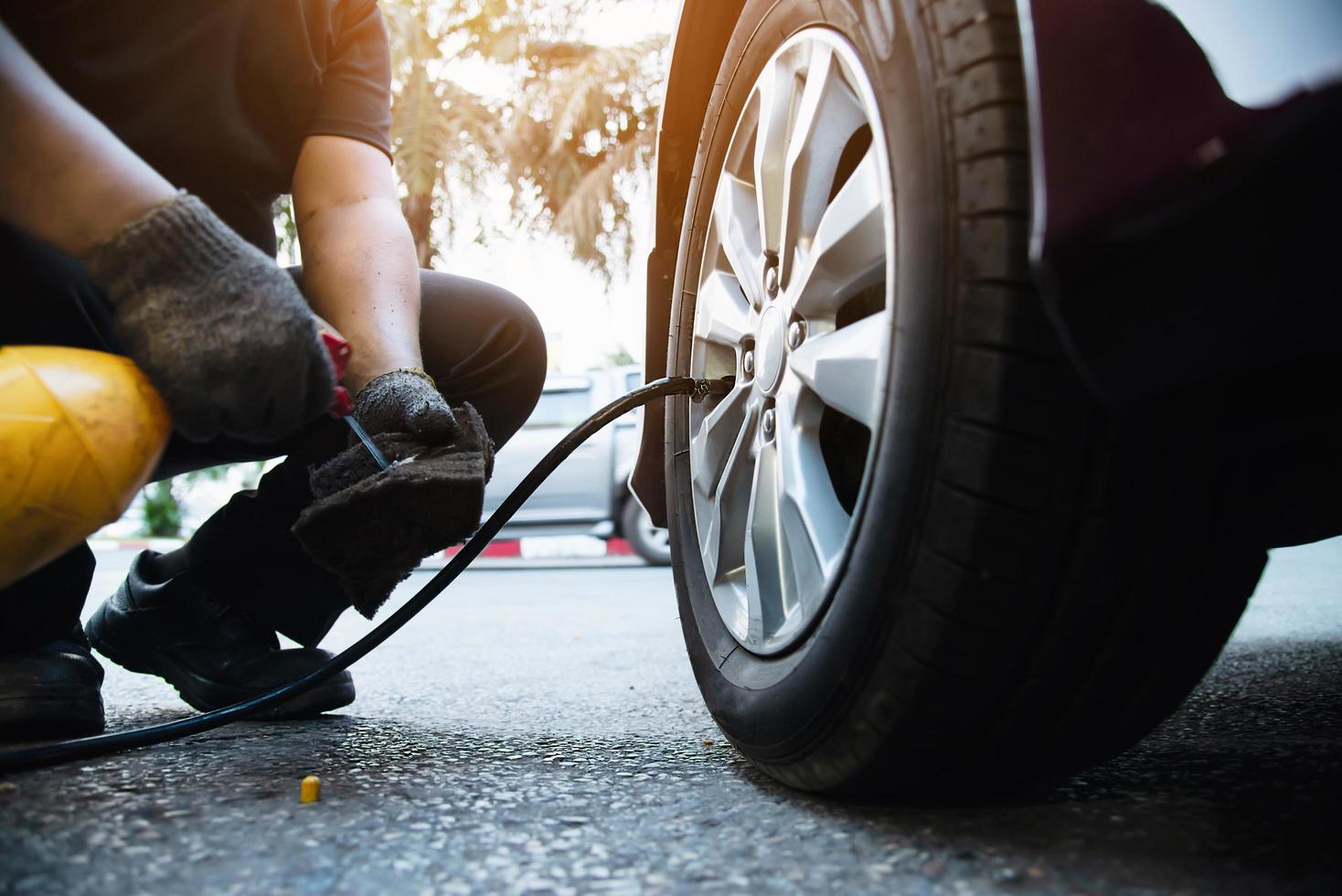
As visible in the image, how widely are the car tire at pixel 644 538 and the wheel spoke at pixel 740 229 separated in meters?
5.63

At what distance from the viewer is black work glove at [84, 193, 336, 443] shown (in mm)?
932

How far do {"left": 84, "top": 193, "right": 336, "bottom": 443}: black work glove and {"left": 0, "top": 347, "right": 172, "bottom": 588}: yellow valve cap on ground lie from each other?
0.04 m

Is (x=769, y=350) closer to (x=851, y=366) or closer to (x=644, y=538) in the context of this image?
(x=851, y=366)

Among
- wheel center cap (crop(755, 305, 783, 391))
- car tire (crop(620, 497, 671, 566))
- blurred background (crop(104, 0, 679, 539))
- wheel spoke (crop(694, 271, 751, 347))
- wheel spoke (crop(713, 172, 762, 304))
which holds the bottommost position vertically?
car tire (crop(620, 497, 671, 566))

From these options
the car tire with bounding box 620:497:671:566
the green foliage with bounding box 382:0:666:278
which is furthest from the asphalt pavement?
the green foliage with bounding box 382:0:666:278

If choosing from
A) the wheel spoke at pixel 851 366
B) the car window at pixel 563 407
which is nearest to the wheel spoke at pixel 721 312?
the wheel spoke at pixel 851 366

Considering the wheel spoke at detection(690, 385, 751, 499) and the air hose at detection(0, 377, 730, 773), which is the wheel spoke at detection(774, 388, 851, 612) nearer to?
the wheel spoke at detection(690, 385, 751, 499)

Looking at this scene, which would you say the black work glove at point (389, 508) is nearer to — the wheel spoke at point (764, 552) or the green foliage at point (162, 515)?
the wheel spoke at point (764, 552)

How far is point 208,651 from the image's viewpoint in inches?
59.2

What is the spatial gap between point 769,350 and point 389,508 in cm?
45

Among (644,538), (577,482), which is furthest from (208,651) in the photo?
(577,482)

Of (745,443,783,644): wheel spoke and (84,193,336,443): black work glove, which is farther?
(745,443,783,644): wheel spoke

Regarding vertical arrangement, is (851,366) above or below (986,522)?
above

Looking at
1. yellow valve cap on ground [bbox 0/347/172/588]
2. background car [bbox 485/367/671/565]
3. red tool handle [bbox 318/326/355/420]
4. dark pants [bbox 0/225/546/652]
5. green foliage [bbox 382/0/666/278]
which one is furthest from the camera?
green foliage [bbox 382/0/666/278]
